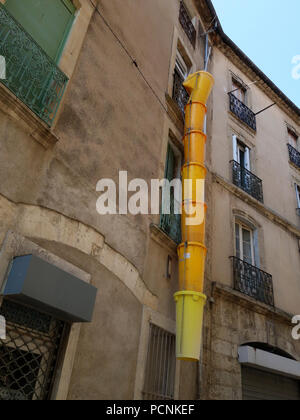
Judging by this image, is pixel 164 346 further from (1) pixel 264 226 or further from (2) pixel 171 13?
(2) pixel 171 13

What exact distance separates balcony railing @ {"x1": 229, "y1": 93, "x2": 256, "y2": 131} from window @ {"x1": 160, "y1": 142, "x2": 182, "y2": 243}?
4.63 m

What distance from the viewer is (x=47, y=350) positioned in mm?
4363

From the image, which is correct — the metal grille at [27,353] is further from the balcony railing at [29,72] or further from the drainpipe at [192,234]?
the balcony railing at [29,72]

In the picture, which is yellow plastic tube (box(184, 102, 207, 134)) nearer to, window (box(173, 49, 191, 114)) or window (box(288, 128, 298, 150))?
window (box(173, 49, 191, 114))

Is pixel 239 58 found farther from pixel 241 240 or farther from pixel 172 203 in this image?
pixel 172 203

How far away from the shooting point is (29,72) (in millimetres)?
5016

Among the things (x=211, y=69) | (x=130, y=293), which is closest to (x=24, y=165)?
(x=130, y=293)

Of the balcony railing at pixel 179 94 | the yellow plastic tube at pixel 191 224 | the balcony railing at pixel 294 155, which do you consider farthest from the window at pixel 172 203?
the balcony railing at pixel 294 155

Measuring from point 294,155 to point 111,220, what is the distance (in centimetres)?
1113

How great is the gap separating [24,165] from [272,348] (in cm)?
736

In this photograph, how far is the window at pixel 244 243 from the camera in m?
9.62

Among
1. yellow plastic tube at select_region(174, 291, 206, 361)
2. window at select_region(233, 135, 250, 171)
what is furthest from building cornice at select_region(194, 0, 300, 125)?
yellow plastic tube at select_region(174, 291, 206, 361)

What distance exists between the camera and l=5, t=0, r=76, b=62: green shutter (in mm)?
5363
